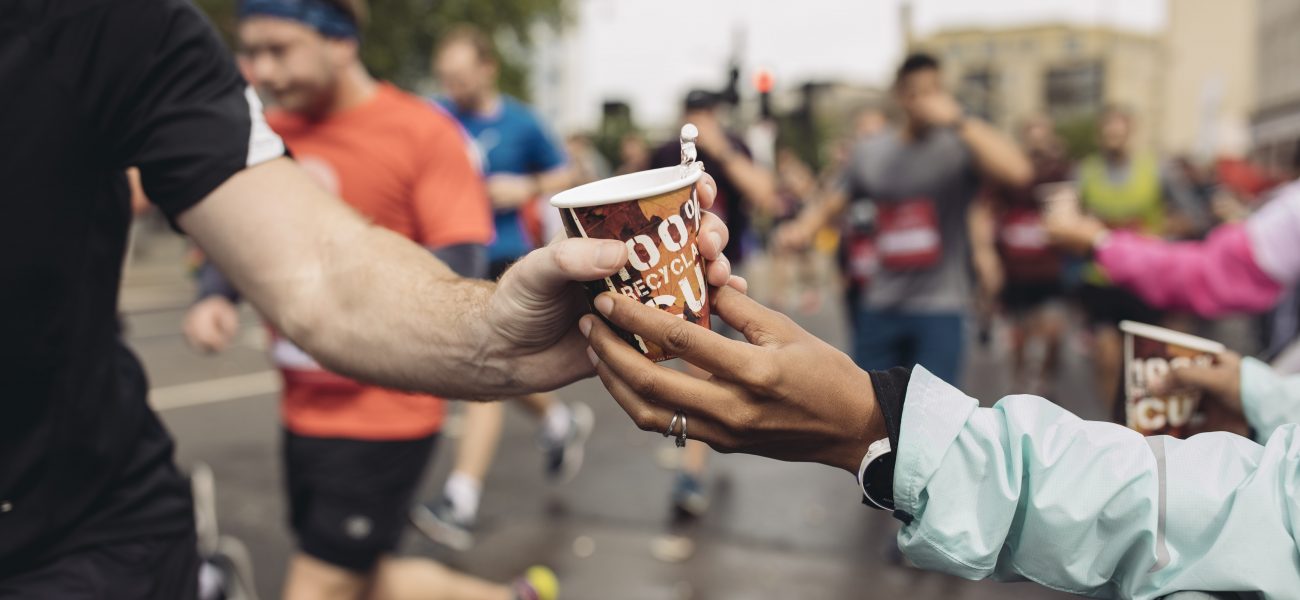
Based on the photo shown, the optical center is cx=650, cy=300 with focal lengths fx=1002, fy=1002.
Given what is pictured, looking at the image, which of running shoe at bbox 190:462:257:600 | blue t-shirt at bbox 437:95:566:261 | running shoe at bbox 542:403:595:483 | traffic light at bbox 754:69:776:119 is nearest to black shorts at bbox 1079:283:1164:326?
running shoe at bbox 542:403:595:483

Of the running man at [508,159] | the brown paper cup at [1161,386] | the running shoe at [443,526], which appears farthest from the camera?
the running man at [508,159]

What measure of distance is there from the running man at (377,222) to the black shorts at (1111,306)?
16.8 feet

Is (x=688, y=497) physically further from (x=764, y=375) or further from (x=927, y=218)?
(x=764, y=375)

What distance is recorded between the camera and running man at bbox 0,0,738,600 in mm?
1432

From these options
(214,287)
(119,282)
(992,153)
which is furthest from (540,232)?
(119,282)

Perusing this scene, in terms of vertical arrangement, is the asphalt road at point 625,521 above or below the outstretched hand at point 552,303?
below

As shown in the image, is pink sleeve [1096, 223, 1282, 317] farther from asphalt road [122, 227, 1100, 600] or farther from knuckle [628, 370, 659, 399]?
knuckle [628, 370, 659, 399]

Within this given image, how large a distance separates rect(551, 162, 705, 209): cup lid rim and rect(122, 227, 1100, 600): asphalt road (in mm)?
2870

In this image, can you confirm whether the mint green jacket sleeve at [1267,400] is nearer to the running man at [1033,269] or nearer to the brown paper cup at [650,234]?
the brown paper cup at [650,234]

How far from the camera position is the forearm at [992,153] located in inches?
172

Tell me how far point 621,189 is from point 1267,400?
1.16 metres

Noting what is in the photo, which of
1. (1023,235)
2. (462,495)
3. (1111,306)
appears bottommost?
(1111,306)

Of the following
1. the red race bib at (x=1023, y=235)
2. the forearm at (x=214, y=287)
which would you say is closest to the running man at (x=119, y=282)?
the forearm at (x=214, y=287)

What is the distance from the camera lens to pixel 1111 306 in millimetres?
7102
